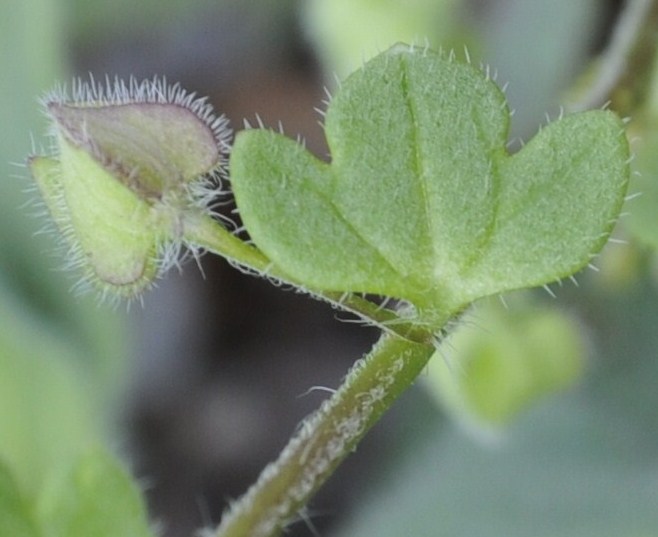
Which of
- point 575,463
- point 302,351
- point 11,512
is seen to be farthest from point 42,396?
point 11,512

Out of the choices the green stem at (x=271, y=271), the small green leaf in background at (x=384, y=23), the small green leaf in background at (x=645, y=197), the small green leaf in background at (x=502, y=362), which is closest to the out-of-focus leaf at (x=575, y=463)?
the small green leaf in background at (x=502, y=362)

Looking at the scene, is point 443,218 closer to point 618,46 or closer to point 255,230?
point 255,230

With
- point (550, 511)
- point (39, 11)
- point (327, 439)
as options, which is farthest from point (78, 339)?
point (327, 439)

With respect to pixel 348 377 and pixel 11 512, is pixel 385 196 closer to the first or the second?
pixel 348 377

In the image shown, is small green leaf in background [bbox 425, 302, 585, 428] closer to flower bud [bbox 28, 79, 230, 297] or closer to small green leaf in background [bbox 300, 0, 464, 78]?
small green leaf in background [bbox 300, 0, 464, 78]

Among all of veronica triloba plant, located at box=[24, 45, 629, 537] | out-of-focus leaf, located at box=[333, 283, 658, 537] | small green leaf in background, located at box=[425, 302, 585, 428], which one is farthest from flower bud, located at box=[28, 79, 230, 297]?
out-of-focus leaf, located at box=[333, 283, 658, 537]
